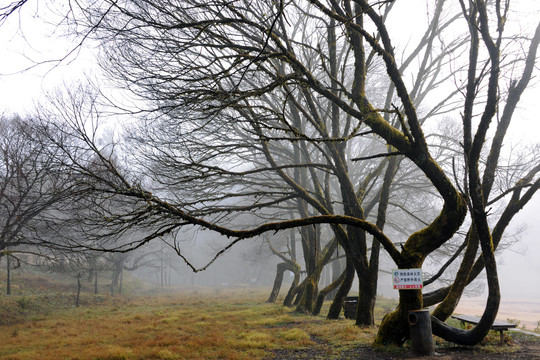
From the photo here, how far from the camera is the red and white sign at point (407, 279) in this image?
579cm

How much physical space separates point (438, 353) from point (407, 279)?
1265 mm

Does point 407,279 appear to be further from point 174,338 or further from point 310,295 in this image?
point 310,295

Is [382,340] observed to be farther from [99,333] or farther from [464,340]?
[99,333]

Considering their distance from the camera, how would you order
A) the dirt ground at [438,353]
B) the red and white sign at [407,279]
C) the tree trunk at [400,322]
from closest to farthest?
the dirt ground at [438,353]
the red and white sign at [407,279]
the tree trunk at [400,322]

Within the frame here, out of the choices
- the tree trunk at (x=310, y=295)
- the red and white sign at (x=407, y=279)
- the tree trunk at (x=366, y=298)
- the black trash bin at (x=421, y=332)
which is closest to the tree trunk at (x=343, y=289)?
the tree trunk at (x=366, y=298)

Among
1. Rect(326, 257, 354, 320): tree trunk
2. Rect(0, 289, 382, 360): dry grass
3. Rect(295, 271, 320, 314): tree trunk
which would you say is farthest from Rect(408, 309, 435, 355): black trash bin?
Rect(295, 271, 320, 314): tree trunk

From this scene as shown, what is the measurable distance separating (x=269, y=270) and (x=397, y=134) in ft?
152

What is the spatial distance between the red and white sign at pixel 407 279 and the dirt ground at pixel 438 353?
41.6 inches

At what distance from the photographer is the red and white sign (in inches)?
228

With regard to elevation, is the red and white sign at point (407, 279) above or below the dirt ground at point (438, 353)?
above

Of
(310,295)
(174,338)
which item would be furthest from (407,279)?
(310,295)

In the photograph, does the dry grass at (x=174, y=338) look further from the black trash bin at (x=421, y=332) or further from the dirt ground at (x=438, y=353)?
the black trash bin at (x=421, y=332)

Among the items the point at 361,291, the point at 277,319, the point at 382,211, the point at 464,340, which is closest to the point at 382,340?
the point at 464,340

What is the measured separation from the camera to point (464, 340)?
6.05 m
